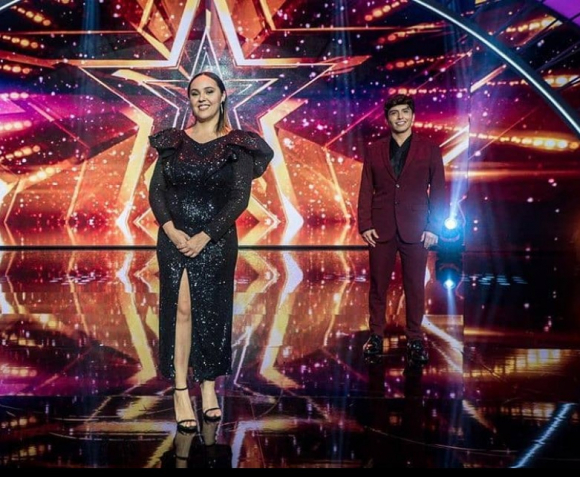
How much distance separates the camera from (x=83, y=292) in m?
6.87

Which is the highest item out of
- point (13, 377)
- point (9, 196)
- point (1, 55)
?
point (1, 55)

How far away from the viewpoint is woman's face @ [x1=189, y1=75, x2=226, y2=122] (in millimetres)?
2994

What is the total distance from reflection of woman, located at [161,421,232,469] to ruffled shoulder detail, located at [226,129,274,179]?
1.12 meters

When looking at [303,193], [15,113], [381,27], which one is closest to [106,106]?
[15,113]

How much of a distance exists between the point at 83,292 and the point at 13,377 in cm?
321

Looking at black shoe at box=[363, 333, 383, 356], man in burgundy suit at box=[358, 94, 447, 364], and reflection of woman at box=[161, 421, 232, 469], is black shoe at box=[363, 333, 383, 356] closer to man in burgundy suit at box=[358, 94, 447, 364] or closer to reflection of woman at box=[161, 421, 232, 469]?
man in burgundy suit at box=[358, 94, 447, 364]

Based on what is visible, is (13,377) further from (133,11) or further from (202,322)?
(133,11)

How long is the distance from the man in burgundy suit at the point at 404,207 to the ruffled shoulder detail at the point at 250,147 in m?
1.21

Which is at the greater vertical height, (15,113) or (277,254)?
(15,113)

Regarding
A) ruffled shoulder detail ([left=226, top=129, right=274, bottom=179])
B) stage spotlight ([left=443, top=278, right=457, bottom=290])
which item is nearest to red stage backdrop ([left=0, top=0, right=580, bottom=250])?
stage spotlight ([left=443, top=278, right=457, bottom=290])

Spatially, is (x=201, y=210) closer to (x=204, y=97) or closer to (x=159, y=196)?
(x=159, y=196)

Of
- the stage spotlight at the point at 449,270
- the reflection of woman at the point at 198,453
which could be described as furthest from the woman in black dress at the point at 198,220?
the stage spotlight at the point at 449,270

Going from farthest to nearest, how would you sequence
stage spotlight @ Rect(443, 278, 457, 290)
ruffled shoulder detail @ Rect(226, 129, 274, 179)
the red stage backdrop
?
1. the red stage backdrop
2. stage spotlight @ Rect(443, 278, 457, 290)
3. ruffled shoulder detail @ Rect(226, 129, 274, 179)

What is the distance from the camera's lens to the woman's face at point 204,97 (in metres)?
2.99
